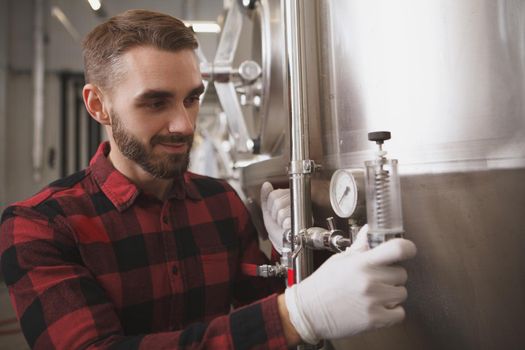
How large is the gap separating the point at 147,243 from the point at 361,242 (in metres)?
0.53

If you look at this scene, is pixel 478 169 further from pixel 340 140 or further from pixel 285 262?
pixel 285 262

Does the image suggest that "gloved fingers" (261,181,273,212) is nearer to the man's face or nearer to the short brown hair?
the man's face

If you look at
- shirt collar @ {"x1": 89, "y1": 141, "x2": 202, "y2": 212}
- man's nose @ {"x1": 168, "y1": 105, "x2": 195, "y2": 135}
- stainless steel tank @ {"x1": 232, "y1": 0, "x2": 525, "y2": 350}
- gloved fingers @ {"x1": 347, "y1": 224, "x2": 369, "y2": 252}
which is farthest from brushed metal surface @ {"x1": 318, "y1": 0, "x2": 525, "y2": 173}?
shirt collar @ {"x1": 89, "y1": 141, "x2": 202, "y2": 212}

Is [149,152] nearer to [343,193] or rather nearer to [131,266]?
[131,266]

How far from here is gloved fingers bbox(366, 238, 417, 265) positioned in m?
0.46

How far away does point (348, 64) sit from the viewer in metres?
0.65

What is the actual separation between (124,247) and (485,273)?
68cm

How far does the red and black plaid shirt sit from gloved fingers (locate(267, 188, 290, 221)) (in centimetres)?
21

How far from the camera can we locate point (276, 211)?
2.75ft

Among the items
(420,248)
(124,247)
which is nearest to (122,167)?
(124,247)

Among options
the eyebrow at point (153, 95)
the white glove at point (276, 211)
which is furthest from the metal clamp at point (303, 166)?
the eyebrow at point (153, 95)

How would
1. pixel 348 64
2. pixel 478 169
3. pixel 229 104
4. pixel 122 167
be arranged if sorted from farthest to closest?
1. pixel 229 104
2. pixel 122 167
3. pixel 348 64
4. pixel 478 169

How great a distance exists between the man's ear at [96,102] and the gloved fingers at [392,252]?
73 centimetres

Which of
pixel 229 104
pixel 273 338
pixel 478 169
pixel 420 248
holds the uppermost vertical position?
pixel 229 104
